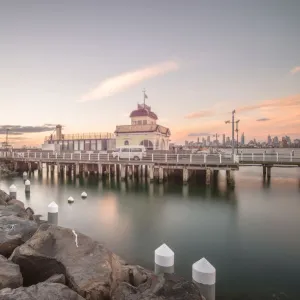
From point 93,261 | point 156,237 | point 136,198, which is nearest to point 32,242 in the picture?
point 93,261

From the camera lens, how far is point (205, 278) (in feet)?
17.7

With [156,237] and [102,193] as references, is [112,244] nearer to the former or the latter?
[156,237]

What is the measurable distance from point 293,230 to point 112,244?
9490mm

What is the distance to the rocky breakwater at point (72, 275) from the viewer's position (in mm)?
4270

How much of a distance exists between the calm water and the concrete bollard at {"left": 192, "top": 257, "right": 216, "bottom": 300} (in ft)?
5.73

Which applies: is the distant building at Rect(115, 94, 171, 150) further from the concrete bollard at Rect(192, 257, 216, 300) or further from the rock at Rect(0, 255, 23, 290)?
the rock at Rect(0, 255, 23, 290)

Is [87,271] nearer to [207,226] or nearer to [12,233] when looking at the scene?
[12,233]

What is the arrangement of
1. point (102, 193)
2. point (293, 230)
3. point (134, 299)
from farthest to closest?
point (102, 193) < point (293, 230) < point (134, 299)

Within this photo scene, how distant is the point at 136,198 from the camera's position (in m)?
20.3

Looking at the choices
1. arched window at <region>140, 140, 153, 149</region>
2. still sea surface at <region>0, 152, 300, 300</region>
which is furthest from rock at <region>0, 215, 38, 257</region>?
arched window at <region>140, 140, 153, 149</region>

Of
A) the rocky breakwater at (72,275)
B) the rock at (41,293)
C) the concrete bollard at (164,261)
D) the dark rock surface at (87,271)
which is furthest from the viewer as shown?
the concrete bollard at (164,261)

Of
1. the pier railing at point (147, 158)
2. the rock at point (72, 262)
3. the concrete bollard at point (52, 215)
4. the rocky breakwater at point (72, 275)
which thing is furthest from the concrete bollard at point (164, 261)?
the pier railing at point (147, 158)

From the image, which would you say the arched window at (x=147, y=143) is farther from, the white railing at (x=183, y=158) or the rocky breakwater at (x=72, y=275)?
the rocky breakwater at (x=72, y=275)

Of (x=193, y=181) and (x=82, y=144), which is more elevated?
(x=82, y=144)
